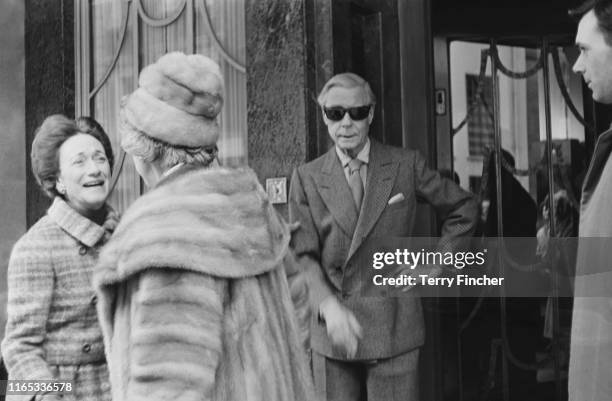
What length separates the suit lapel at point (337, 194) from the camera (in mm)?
3373

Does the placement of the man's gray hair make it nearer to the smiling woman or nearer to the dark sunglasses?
the dark sunglasses

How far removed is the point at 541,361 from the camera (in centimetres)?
374

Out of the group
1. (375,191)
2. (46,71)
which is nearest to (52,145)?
(375,191)

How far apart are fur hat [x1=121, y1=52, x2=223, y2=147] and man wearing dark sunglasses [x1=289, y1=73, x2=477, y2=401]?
40.1 inches

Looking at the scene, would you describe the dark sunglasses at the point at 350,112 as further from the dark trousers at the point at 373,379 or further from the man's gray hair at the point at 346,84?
the dark trousers at the point at 373,379

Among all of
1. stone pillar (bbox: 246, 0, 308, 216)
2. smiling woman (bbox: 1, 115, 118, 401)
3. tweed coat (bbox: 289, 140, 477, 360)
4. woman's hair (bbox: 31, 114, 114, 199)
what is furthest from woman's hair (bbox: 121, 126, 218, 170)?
stone pillar (bbox: 246, 0, 308, 216)

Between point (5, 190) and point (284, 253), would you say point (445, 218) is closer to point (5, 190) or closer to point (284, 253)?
point (284, 253)

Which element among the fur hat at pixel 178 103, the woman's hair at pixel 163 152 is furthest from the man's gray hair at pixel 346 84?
the woman's hair at pixel 163 152

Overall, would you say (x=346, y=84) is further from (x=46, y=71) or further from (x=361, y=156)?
(x=46, y=71)

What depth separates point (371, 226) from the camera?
3.37m

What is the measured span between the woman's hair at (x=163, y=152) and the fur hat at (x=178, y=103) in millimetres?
12

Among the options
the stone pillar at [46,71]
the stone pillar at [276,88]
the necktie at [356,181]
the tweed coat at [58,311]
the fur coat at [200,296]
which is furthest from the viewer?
the stone pillar at [46,71]

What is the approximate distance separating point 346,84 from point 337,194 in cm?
48

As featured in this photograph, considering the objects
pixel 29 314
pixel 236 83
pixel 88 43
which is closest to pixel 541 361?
pixel 236 83
